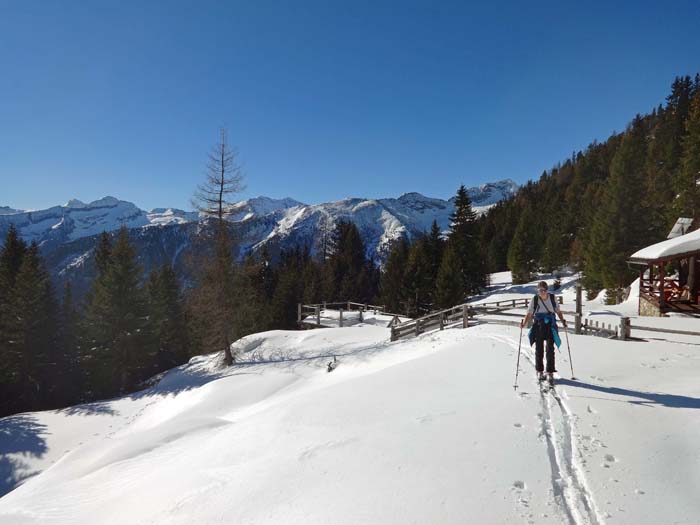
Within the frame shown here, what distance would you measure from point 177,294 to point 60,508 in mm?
34754

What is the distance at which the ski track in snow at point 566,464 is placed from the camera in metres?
3.53

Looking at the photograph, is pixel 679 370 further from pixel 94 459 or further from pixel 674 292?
pixel 674 292

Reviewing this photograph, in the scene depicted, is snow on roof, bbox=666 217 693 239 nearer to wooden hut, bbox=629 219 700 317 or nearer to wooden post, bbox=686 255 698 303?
wooden hut, bbox=629 219 700 317

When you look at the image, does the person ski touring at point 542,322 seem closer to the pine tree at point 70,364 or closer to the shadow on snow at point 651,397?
the shadow on snow at point 651,397

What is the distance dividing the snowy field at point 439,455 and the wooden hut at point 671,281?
9.21 meters

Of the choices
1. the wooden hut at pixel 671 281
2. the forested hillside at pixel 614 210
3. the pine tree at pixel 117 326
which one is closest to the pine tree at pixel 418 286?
the forested hillside at pixel 614 210

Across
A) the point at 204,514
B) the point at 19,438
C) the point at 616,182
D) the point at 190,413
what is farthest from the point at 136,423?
the point at 616,182

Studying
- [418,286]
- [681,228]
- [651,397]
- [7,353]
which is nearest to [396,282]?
[418,286]

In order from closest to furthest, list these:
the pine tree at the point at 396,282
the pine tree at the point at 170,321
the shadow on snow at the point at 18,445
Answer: the shadow on snow at the point at 18,445, the pine tree at the point at 170,321, the pine tree at the point at 396,282

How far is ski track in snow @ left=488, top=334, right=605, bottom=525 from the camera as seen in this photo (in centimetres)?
353

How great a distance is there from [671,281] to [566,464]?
23494mm

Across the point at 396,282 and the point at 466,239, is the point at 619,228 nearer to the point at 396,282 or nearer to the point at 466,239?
the point at 466,239

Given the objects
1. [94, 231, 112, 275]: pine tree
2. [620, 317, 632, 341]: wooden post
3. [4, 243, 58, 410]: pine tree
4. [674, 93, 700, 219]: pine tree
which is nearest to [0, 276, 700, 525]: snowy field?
[620, 317, 632, 341]: wooden post

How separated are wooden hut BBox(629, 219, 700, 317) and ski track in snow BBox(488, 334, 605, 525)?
17.4 metres
